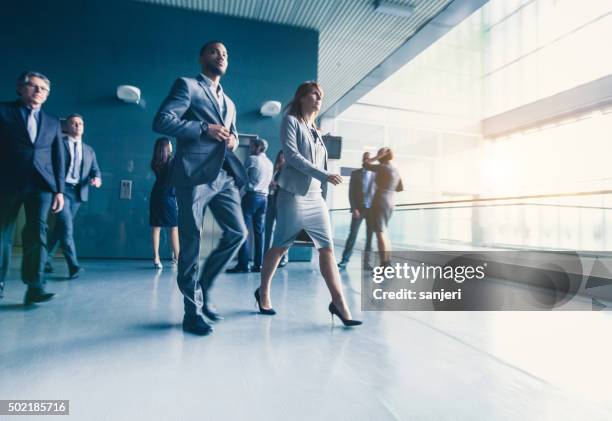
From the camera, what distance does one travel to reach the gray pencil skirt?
6.81ft

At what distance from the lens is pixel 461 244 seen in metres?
6.23

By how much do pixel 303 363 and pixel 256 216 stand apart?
2904 mm

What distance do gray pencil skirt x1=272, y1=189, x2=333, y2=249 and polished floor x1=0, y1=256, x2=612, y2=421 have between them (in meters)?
0.52

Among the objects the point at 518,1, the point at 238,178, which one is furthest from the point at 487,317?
the point at 518,1

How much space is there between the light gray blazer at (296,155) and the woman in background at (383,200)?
7.74 feet

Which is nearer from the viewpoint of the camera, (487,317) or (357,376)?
(357,376)

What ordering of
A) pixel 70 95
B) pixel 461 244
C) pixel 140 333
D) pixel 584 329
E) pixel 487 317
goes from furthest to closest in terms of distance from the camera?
pixel 461 244 < pixel 70 95 < pixel 487 317 < pixel 584 329 < pixel 140 333

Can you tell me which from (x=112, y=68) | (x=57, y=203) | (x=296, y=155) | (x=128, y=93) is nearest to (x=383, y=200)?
(x=296, y=155)

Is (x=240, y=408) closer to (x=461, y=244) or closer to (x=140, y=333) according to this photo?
(x=140, y=333)

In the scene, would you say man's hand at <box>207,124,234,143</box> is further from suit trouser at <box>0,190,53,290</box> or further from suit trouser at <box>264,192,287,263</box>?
suit trouser at <box>264,192,287,263</box>

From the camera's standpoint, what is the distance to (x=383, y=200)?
171 inches

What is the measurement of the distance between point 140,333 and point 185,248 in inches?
19.8

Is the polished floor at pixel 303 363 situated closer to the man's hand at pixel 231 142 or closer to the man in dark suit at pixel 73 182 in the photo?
the man in dark suit at pixel 73 182

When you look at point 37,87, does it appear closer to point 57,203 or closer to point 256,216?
point 57,203
